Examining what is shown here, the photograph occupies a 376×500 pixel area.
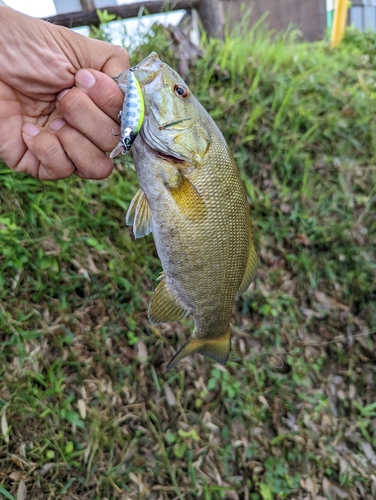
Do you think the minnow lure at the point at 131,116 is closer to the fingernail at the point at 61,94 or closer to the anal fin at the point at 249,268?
the fingernail at the point at 61,94

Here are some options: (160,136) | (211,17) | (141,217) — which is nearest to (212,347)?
(141,217)

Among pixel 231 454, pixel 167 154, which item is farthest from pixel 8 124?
pixel 231 454

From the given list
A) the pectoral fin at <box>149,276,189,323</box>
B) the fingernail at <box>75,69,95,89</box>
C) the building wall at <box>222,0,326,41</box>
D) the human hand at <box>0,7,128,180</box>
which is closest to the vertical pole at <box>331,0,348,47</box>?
the building wall at <box>222,0,326,41</box>

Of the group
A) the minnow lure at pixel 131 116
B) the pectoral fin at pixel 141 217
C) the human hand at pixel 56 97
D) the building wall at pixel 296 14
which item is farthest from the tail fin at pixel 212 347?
the building wall at pixel 296 14

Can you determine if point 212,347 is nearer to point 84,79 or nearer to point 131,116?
point 131,116

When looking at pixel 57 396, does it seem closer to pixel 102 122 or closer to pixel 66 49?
pixel 102 122

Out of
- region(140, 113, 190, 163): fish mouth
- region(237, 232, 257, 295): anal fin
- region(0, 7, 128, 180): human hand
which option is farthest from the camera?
region(237, 232, 257, 295): anal fin

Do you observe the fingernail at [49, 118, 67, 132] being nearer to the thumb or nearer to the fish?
the thumb
